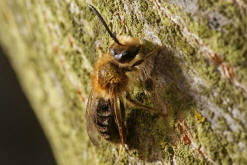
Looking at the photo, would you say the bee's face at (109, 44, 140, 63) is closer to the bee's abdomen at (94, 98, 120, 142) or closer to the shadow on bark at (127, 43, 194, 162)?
the shadow on bark at (127, 43, 194, 162)

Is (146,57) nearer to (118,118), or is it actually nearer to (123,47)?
(123,47)

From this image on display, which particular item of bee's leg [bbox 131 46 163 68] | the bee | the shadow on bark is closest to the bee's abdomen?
the bee

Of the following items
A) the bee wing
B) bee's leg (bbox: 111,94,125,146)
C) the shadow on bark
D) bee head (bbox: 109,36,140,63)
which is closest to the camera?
the shadow on bark

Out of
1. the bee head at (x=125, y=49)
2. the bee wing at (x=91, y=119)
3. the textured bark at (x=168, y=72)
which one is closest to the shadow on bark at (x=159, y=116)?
the textured bark at (x=168, y=72)

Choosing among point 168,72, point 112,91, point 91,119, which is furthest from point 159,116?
point 91,119

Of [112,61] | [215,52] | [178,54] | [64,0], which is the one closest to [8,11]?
[64,0]

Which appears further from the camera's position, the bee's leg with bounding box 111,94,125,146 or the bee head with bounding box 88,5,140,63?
the bee's leg with bounding box 111,94,125,146
